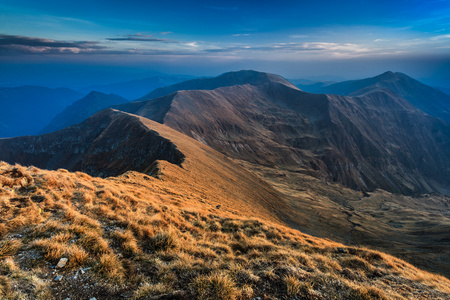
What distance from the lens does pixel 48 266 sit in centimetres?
661

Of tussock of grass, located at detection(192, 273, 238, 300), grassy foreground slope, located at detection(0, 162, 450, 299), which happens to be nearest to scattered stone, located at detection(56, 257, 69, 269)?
grassy foreground slope, located at detection(0, 162, 450, 299)

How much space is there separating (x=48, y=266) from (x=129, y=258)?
2.38 m

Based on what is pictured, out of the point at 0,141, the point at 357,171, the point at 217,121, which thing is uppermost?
the point at 217,121

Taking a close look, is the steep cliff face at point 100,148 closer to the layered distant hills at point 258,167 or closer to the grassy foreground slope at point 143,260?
the layered distant hills at point 258,167

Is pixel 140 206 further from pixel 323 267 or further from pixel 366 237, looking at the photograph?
pixel 366 237

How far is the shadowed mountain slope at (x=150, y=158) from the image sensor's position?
42219 millimetres

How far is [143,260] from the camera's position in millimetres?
7973

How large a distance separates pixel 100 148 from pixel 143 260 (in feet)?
299

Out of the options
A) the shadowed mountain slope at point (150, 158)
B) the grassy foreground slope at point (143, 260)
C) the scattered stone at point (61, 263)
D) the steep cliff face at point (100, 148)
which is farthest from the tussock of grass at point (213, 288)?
the steep cliff face at point (100, 148)

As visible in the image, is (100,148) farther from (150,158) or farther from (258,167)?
(258,167)

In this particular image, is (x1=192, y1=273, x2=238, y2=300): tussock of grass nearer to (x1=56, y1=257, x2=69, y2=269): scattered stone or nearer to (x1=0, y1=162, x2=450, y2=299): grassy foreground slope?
(x1=0, y1=162, x2=450, y2=299): grassy foreground slope

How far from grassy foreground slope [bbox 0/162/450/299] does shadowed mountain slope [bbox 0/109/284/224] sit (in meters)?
19.5

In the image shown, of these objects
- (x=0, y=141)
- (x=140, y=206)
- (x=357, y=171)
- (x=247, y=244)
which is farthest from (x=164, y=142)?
(x=357, y=171)

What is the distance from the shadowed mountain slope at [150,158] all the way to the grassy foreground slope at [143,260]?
19.5 m
